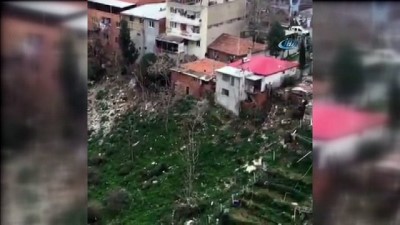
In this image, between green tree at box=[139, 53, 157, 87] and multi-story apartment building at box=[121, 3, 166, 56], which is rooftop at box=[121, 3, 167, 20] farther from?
green tree at box=[139, 53, 157, 87]

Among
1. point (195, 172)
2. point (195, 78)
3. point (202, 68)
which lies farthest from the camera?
point (202, 68)

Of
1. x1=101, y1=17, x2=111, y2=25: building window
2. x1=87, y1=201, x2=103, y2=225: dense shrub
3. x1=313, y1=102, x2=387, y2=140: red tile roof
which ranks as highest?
x1=313, y1=102, x2=387, y2=140: red tile roof

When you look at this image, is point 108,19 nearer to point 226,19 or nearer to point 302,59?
point 226,19

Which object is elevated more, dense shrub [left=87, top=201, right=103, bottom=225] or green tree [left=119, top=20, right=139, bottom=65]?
green tree [left=119, top=20, right=139, bottom=65]

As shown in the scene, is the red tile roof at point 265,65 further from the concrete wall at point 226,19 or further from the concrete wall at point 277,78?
the concrete wall at point 226,19

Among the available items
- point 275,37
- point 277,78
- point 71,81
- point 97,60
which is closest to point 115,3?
point 97,60

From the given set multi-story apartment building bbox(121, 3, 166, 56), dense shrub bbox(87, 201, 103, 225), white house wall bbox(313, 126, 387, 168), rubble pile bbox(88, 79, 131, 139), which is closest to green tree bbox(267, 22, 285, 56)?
multi-story apartment building bbox(121, 3, 166, 56)

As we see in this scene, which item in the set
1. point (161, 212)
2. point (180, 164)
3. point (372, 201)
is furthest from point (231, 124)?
point (372, 201)

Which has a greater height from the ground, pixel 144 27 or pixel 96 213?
pixel 144 27
